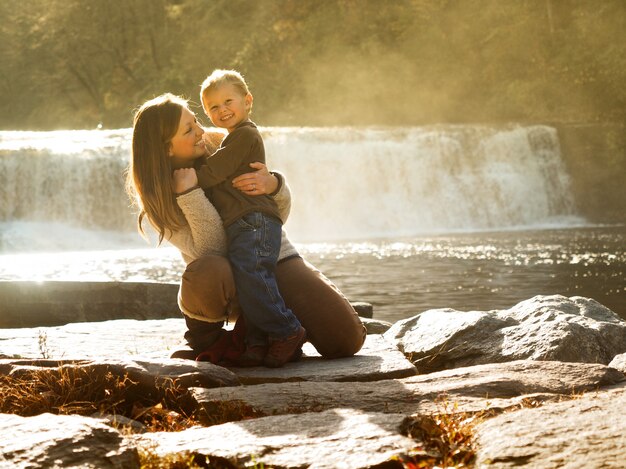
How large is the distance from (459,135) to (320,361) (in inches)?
823

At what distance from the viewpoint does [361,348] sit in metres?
5.28

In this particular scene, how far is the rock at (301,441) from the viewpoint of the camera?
3.09 metres

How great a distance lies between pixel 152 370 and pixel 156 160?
3.23 ft

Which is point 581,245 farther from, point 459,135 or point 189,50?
point 189,50

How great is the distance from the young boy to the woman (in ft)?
A: 0.20

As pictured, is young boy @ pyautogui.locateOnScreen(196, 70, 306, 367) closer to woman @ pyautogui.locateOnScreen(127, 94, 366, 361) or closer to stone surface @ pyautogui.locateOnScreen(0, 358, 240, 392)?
woman @ pyautogui.locateOnScreen(127, 94, 366, 361)

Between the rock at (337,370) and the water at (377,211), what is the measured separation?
7.46 meters

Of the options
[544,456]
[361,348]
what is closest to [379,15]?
[361,348]

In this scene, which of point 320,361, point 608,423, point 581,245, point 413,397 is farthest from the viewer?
point 581,245

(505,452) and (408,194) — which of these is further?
(408,194)

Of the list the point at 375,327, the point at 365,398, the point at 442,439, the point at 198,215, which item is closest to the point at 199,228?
the point at 198,215

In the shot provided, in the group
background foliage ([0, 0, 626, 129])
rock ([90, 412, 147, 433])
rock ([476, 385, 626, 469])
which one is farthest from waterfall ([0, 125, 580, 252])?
rock ([476, 385, 626, 469])

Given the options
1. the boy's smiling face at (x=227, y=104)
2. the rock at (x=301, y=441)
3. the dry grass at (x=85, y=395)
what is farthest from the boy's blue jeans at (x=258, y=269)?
the rock at (x=301, y=441)

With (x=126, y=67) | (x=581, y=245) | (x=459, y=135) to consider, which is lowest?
(x=581, y=245)
